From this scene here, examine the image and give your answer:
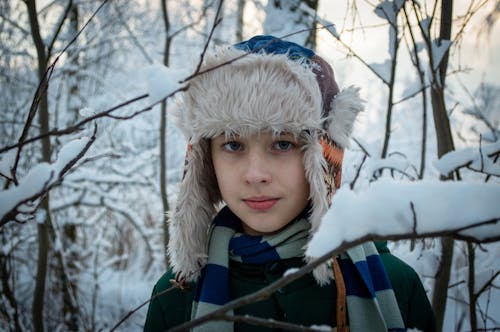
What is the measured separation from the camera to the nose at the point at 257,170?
1091 mm

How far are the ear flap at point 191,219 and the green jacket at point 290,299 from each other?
104mm

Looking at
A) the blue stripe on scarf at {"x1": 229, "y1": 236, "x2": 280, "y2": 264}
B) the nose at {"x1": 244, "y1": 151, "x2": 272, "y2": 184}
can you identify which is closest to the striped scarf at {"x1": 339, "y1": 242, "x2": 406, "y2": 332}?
the blue stripe on scarf at {"x1": 229, "y1": 236, "x2": 280, "y2": 264}

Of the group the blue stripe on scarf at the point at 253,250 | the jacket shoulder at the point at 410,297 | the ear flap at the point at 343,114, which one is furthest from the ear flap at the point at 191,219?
the jacket shoulder at the point at 410,297

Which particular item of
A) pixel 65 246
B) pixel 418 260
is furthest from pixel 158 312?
pixel 65 246

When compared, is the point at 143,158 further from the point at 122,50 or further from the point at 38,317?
the point at 38,317

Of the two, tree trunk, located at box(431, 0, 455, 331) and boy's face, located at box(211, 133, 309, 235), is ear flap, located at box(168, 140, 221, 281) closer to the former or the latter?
boy's face, located at box(211, 133, 309, 235)

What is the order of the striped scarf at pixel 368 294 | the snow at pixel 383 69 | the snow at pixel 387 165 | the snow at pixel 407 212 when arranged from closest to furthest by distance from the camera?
the snow at pixel 407 212
the striped scarf at pixel 368 294
the snow at pixel 383 69
the snow at pixel 387 165

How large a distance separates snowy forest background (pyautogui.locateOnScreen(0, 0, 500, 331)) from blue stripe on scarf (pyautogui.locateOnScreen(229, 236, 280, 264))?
22.6 inches

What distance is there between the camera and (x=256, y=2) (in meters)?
3.68

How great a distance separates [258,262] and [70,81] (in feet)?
19.0

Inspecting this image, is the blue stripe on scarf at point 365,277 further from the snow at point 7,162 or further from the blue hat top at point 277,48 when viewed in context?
the snow at point 7,162

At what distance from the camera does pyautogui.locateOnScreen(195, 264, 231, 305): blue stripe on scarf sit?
3.74 ft

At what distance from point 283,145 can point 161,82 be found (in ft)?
2.19

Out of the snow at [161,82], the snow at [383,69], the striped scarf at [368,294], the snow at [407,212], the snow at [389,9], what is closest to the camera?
the snow at [407,212]
